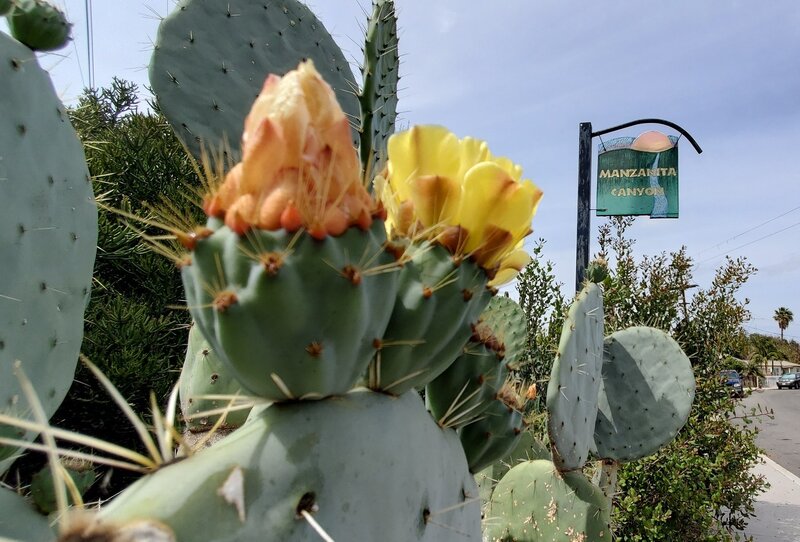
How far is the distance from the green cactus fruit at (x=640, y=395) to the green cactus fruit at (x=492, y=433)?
2.24 metres

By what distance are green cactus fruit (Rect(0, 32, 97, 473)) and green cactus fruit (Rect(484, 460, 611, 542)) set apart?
1.29m

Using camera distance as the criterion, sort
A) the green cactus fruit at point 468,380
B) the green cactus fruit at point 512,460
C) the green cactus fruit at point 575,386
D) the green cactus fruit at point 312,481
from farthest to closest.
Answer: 1. the green cactus fruit at point 512,460
2. the green cactus fruit at point 575,386
3. the green cactus fruit at point 468,380
4. the green cactus fruit at point 312,481

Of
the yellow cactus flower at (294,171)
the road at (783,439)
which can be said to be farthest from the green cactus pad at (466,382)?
the road at (783,439)

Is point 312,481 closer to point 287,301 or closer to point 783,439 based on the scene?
point 287,301

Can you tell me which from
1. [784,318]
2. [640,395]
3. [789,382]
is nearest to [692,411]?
[640,395]

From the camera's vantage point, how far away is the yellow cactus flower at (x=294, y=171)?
59 centimetres

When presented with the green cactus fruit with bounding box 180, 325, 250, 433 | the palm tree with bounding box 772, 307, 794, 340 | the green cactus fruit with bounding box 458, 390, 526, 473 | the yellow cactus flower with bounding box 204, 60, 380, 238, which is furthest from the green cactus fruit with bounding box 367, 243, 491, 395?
the palm tree with bounding box 772, 307, 794, 340

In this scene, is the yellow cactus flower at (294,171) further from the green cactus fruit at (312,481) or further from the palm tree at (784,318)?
the palm tree at (784,318)

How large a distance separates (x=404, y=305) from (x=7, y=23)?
1.16 metres

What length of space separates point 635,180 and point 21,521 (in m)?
5.45

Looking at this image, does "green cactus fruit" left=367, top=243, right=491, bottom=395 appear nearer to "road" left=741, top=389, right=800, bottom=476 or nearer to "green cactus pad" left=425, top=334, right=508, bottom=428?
"green cactus pad" left=425, top=334, right=508, bottom=428

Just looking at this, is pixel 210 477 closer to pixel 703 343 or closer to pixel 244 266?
pixel 244 266

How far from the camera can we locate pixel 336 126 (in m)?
0.63

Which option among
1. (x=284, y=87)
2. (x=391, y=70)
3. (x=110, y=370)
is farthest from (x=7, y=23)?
(x=110, y=370)
